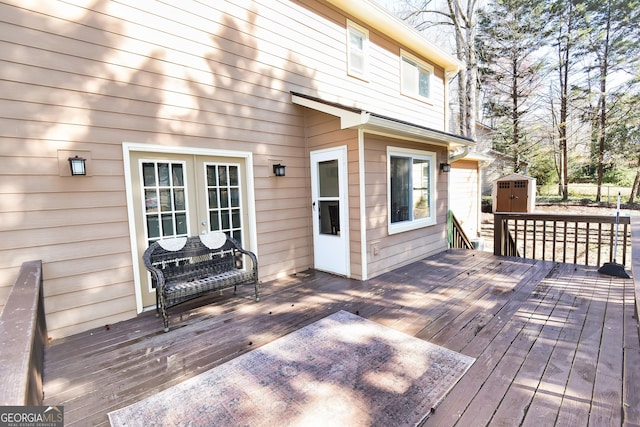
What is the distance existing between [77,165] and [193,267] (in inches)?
61.9

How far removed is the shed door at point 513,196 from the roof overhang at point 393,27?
5.99m

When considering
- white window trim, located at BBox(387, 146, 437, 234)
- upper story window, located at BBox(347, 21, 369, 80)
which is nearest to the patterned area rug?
white window trim, located at BBox(387, 146, 437, 234)

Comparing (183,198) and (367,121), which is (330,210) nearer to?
(367,121)

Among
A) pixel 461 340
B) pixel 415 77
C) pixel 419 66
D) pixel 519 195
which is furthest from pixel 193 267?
pixel 519 195

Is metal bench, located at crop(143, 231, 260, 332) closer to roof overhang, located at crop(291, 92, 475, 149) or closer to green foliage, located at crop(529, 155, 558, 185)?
roof overhang, located at crop(291, 92, 475, 149)

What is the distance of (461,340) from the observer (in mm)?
2660

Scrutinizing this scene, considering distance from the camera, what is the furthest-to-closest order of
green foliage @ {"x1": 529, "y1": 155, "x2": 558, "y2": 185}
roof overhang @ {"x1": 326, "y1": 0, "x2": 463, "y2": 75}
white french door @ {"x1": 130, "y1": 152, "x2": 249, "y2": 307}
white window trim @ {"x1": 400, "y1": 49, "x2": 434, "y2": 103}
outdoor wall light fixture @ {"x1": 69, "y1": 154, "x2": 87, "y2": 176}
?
green foliage @ {"x1": 529, "y1": 155, "x2": 558, "y2": 185} → white window trim @ {"x1": 400, "y1": 49, "x2": 434, "y2": 103} → roof overhang @ {"x1": 326, "y1": 0, "x2": 463, "y2": 75} → white french door @ {"x1": 130, "y1": 152, "x2": 249, "y2": 307} → outdoor wall light fixture @ {"x1": 69, "y1": 154, "x2": 87, "y2": 176}

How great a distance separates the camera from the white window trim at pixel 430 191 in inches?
189

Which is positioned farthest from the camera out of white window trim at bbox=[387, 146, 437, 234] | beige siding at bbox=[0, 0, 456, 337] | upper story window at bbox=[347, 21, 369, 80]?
upper story window at bbox=[347, 21, 369, 80]

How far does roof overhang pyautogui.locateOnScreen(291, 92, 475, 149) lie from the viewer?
3.84 m

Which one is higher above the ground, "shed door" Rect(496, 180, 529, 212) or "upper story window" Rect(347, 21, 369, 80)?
"upper story window" Rect(347, 21, 369, 80)

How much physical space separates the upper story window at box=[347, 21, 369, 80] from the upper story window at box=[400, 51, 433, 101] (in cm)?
124

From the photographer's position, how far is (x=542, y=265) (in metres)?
4.87

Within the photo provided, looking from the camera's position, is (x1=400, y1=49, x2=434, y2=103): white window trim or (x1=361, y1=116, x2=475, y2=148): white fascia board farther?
(x1=400, y1=49, x2=434, y2=103): white window trim
